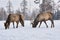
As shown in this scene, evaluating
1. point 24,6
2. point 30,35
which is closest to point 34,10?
point 24,6

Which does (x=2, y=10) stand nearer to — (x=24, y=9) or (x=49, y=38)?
(x=24, y=9)

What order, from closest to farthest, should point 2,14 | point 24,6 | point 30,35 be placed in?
point 30,35 < point 24,6 < point 2,14

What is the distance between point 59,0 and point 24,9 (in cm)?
1865

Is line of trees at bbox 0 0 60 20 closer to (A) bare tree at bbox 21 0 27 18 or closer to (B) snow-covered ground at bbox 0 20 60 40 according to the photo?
(A) bare tree at bbox 21 0 27 18

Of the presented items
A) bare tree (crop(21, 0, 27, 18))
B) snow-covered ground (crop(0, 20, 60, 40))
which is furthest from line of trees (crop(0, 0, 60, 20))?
snow-covered ground (crop(0, 20, 60, 40))

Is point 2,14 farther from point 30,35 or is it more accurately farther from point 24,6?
point 30,35

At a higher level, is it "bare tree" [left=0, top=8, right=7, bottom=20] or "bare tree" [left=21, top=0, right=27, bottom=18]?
"bare tree" [left=21, top=0, right=27, bottom=18]

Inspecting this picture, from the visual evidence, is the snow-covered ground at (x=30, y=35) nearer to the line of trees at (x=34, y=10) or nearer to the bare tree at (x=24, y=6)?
the line of trees at (x=34, y=10)

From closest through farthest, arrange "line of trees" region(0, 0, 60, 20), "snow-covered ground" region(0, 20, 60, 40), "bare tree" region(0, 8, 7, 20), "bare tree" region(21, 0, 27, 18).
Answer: "snow-covered ground" region(0, 20, 60, 40) < "line of trees" region(0, 0, 60, 20) < "bare tree" region(21, 0, 27, 18) < "bare tree" region(0, 8, 7, 20)

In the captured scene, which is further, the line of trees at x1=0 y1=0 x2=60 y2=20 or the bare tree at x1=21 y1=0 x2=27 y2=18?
the bare tree at x1=21 y1=0 x2=27 y2=18

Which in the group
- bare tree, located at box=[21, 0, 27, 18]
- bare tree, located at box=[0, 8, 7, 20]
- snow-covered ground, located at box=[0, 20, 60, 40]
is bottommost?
bare tree, located at box=[0, 8, 7, 20]

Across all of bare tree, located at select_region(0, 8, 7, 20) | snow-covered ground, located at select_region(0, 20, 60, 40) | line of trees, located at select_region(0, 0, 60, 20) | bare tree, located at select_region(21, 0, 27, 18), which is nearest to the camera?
snow-covered ground, located at select_region(0, 20, 60, 40)

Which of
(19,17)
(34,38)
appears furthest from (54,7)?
(34,38)

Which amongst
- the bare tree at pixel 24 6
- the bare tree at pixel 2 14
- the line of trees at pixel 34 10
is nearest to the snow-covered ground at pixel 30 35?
the line of trees at pixel 34 10
